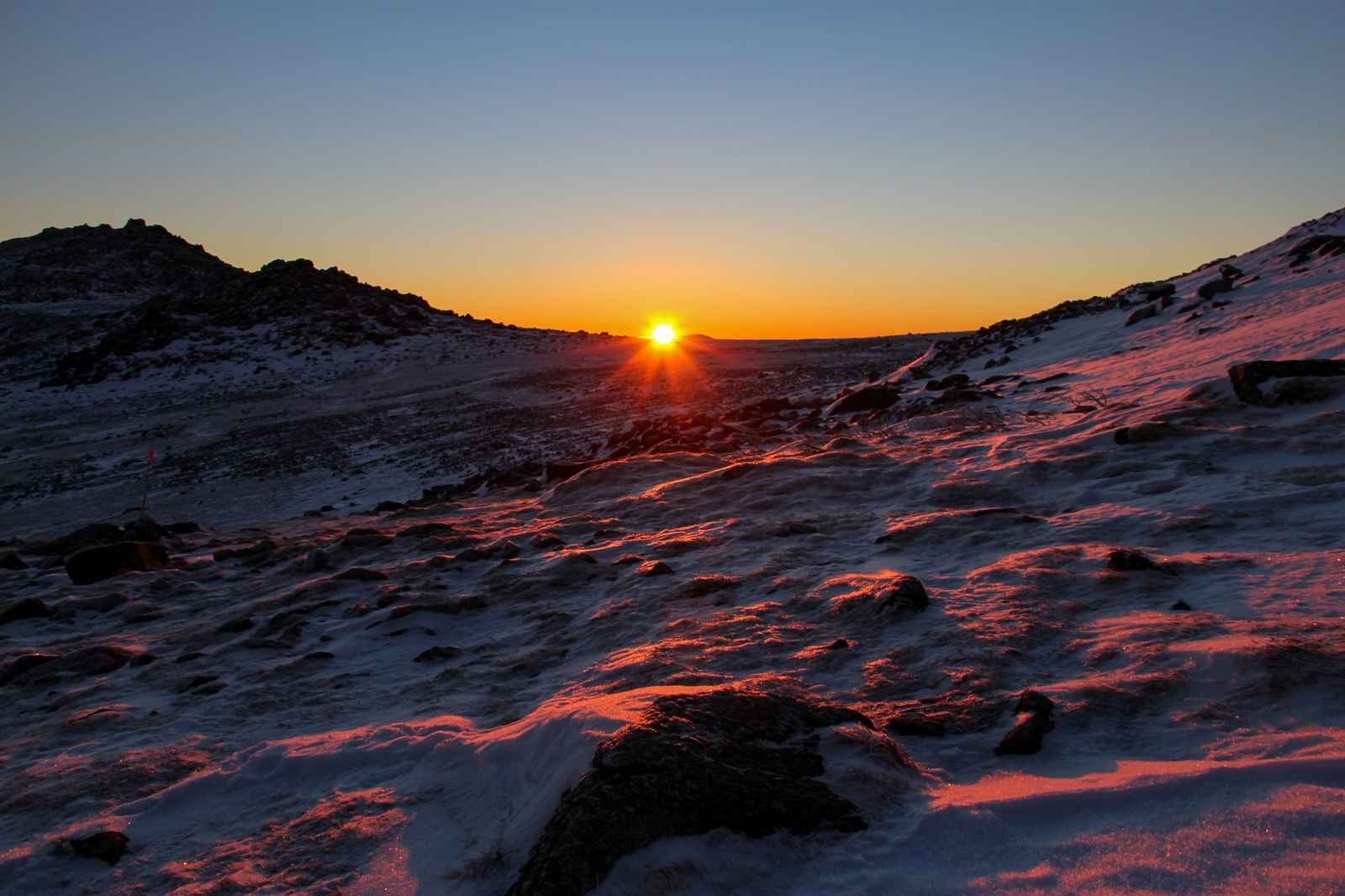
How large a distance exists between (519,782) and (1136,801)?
2.37 m

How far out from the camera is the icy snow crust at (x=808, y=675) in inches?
104

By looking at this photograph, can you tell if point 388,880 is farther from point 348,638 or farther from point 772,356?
point 772,356

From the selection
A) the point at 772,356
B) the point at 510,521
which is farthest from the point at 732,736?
the point at 772,356

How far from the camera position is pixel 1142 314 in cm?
1717

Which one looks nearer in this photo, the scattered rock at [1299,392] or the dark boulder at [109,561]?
the scattered rock at [1299,392]

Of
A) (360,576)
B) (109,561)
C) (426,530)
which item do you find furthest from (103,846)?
(109,561)

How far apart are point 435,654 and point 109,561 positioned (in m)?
5.77

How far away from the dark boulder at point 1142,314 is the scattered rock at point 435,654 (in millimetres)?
16304

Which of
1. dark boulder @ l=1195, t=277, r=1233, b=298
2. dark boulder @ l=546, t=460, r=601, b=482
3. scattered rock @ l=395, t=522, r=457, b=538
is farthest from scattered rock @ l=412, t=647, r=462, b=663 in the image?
dark boulder @ l=1195, t=277, r=1233, b=298

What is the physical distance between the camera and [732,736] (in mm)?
3236

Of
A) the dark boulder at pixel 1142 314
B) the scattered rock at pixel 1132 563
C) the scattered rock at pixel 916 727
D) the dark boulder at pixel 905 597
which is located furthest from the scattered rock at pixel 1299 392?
the dark boulder at pixel 1142 314

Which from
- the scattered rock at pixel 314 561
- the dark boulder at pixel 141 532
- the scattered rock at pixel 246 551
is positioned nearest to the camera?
the scattered rock at pixel 314 561

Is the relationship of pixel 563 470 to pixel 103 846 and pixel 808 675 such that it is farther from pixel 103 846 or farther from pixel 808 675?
pixel 103 846

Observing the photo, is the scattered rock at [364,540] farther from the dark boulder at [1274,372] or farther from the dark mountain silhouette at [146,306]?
the dark mountain silhouette at [146,306]
